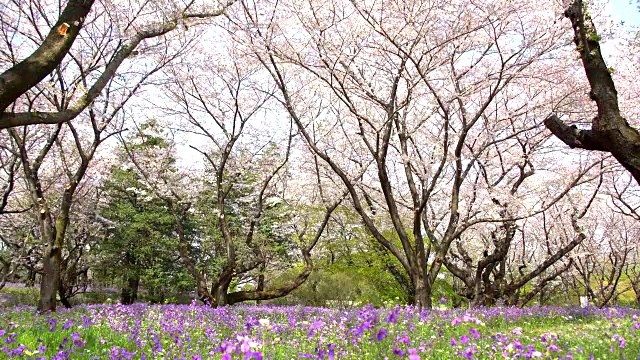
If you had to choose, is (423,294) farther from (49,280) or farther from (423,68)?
(49,280)

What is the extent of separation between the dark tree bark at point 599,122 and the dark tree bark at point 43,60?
598 cm

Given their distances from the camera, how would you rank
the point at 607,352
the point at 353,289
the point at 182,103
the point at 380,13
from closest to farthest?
the point at 607,352 < the point at 380,13 < the point at 182,103 < the point at 353,289

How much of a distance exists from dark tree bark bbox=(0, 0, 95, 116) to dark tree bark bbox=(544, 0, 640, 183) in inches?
235

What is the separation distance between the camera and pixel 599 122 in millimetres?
5422

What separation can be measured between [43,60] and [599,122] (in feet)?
21.1

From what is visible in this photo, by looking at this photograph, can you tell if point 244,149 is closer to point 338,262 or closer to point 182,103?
point 182,103

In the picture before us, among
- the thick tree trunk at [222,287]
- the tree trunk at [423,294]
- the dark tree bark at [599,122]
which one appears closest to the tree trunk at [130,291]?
the thick tree trunk at [222,287]

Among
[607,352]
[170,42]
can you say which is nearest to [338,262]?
[170,42]

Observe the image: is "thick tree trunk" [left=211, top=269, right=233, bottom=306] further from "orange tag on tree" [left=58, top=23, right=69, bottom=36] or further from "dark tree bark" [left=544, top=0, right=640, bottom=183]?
"dark tree bark" [left=544, top=0, right=640, bottom=183]

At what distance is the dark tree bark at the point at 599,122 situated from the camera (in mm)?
5195

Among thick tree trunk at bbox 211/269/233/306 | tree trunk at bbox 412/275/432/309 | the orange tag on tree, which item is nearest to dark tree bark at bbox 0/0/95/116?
the orange tag on tree

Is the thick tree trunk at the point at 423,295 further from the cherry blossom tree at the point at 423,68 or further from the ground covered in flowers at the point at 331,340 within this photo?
the ground covered in flowers at the point at 331,340

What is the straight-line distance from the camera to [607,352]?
4.64 metres

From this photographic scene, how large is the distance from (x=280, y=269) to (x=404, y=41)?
16089 millimetres
